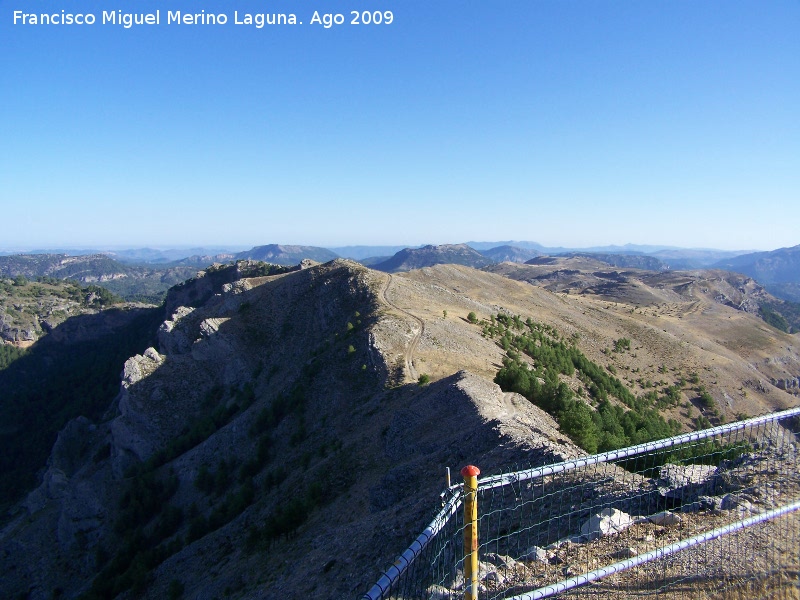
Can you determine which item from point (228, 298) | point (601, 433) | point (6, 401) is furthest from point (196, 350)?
point (6, 401)

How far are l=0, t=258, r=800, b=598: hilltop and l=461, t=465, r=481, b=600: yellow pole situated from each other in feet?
24.9

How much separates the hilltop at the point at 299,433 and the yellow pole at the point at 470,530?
7594 millimetres

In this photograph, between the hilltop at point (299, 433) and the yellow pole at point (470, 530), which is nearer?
the yellow pole at point (470, 530)

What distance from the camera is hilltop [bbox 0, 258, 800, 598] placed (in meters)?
19.5

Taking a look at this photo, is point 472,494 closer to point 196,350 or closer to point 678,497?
point 678,497

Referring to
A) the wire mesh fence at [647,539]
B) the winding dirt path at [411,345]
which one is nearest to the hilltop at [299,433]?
the winding dirt path at [411,345]

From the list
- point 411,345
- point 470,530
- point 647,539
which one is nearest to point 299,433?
point 411,345

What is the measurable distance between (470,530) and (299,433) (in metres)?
27.7

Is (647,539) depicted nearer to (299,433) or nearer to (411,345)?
(299,433)

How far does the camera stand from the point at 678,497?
11883 millimetres

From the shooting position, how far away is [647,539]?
366 inches

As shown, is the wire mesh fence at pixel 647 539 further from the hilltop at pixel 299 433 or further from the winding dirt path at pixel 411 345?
the winding dirt path at pixel 411 345

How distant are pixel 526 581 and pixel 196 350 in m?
48.1

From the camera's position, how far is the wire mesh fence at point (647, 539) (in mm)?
7621
